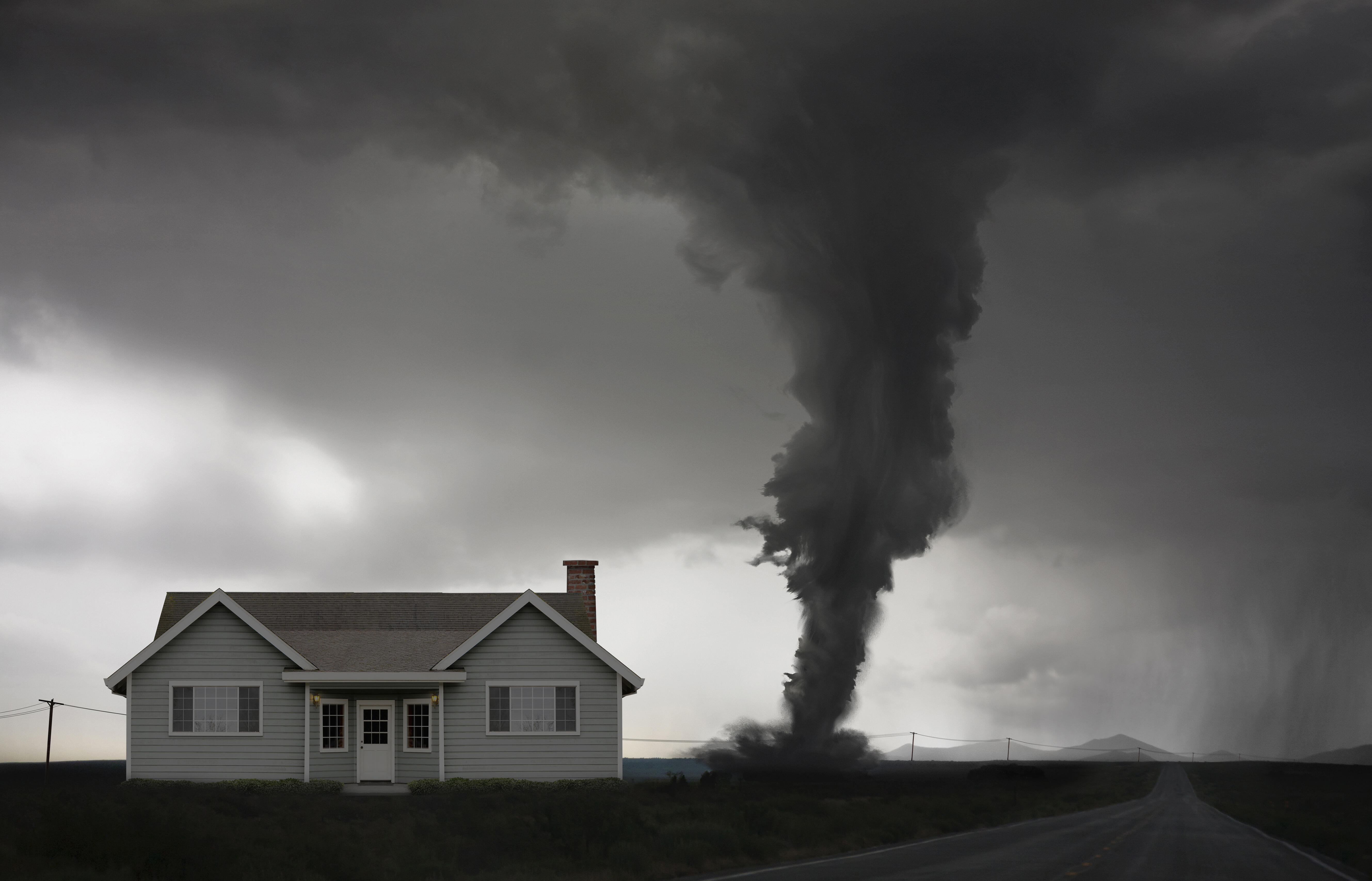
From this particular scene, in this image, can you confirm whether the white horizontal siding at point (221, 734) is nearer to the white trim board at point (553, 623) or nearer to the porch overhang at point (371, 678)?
the porch overhang at point (371, 678)

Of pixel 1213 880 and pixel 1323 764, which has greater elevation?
pixel 1213 880

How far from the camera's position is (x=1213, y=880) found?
60.1 ft

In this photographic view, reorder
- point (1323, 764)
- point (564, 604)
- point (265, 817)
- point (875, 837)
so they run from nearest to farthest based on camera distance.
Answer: point (265, 817) → point (875, 837) → point (564, 604) → point (1323, 764)

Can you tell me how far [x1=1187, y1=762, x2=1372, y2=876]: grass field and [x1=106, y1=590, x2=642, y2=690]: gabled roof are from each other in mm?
18553

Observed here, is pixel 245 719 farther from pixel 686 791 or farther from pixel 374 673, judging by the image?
pixel 686 791

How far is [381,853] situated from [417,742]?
52.2 ft

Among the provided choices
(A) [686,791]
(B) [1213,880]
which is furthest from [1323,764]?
(B) [1213,880]

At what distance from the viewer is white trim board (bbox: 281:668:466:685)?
33.5m

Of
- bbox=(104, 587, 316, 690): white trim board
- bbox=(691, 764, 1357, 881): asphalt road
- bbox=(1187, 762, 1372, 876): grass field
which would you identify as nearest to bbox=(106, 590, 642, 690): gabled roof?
bbox=(104, 587, 316, 690): white trim board

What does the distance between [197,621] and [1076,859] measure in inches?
956

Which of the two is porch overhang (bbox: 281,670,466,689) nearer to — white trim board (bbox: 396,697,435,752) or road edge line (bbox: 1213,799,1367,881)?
white trim board (bbox: 396,697,435,752)

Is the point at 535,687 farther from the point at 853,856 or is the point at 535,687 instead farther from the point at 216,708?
the point at 853,856

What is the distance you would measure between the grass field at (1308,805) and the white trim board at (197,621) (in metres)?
26.1

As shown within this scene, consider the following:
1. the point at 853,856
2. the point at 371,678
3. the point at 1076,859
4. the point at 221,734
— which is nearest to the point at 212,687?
the point at 221,734
